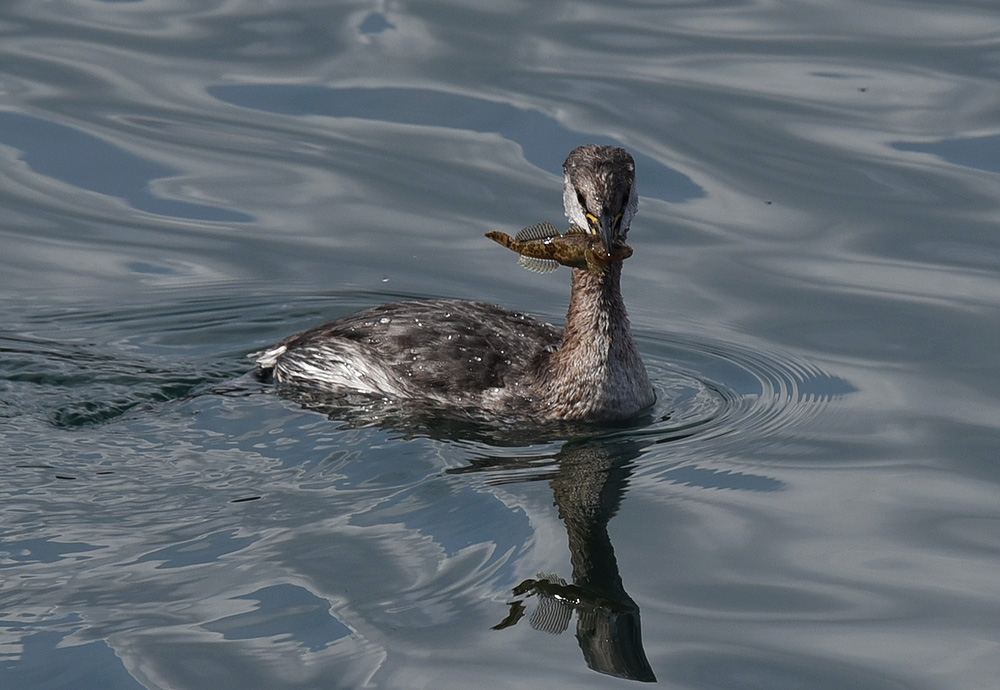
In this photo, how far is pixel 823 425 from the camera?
30.5 ft

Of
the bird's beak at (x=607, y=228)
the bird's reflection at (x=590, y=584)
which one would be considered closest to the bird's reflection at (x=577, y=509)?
the bird's reflection at (x=590, y=584)

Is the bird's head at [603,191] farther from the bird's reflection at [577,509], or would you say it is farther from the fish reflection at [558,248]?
the bird's reflection at [577,509]

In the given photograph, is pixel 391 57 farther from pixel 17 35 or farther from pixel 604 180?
pixel 604 180

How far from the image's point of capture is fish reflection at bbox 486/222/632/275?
900cm

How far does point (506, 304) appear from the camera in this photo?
11.4m

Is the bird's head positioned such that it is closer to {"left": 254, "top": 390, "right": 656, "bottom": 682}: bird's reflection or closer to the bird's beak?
the bird's beak

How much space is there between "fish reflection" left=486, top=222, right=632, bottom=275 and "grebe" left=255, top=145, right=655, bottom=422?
0.02 m

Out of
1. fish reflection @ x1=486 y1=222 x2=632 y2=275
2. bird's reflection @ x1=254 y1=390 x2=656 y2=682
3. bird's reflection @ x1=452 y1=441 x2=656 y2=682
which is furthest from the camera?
fish reflection @ x1=486 y1=222 x2=632 y2=275

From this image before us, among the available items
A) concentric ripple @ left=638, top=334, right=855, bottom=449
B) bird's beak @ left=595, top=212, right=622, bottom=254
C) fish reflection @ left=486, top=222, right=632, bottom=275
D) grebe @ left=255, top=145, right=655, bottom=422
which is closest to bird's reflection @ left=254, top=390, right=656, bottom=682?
grebe @ left=255, top=145, right=655, bottom=422

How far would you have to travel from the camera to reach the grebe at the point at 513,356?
9305mm

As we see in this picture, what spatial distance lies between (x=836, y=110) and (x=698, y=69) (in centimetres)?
148

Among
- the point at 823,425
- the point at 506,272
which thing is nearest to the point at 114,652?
the point at 823,425

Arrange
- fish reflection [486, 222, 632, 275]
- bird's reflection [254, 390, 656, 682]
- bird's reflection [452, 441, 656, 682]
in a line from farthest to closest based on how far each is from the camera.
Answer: fish reflection [486, 222, 632, 275], bird's reflection [254, 390, 656, 682], bird's reflection [452, 441, 656, 682]

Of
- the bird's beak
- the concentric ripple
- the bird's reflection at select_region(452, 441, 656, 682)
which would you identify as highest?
the bird's beak
